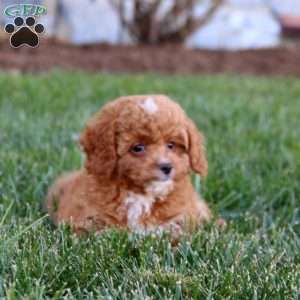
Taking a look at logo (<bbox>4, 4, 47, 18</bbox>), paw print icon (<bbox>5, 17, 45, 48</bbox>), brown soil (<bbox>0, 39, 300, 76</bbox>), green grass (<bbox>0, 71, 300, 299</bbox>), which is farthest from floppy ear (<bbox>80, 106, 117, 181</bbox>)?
brown soil (<bbox>0, 39, 300, 76</bbox>)

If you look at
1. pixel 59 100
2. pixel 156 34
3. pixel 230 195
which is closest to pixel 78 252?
pixel 230 195

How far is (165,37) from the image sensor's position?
12781 mm

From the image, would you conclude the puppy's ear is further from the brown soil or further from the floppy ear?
the brown soil

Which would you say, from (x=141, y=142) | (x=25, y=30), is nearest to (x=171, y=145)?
(x=141, y=142)

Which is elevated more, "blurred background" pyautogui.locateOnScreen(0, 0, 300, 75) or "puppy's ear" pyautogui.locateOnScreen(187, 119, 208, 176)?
"puppy's ear" pyautogui.locateOnScreen(187, 119, 208, 176)

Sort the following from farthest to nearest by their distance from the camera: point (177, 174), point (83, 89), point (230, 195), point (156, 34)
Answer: point (156, 34), point (83, 89), point (230, 195), point (177, 174)

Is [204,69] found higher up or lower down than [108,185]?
lower down

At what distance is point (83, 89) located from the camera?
8.30 meters

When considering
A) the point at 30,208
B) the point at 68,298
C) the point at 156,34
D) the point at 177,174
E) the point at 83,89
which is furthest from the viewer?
the point at 156,34

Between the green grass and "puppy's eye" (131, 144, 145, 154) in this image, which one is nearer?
the green grass

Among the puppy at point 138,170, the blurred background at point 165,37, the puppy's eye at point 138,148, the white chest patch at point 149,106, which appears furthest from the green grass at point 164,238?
the blurred background at point 165,37

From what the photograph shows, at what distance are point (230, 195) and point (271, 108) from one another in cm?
322

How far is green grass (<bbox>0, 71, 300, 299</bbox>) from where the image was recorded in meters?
3.10

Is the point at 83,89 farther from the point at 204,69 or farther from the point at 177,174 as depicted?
the point at 177,174
